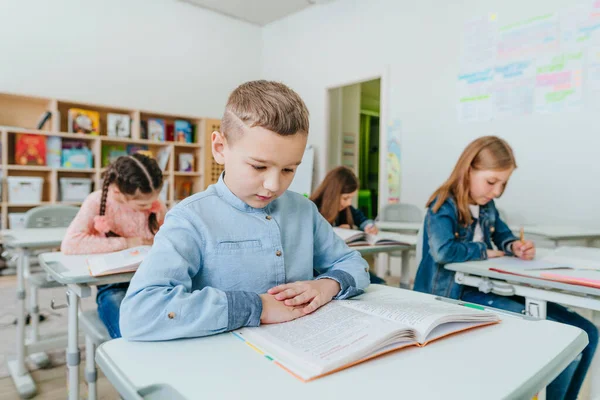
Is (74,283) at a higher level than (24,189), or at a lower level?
lower

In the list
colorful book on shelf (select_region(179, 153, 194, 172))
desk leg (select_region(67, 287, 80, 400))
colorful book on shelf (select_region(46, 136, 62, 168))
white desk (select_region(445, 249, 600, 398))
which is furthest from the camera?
colorful book on shelf (select_region(179, 153, 194, 172))

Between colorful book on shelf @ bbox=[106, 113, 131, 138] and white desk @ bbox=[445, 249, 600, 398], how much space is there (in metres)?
3.77

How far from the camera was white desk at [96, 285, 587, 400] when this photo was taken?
0.49m

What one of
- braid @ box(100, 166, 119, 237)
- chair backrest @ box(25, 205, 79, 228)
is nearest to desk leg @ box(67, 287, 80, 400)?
braid @ box(100, 166, 119, 237)

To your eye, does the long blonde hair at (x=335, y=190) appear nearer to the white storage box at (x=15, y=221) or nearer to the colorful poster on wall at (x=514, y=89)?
the colorful poster on wall at (x=514, y=89)

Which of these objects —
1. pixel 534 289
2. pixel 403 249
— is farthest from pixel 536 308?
pixel 403 249

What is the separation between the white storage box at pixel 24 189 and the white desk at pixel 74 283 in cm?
272

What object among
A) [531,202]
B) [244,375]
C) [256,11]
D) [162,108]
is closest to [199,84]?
[162,108]

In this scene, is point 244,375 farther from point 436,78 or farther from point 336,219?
point 436,78

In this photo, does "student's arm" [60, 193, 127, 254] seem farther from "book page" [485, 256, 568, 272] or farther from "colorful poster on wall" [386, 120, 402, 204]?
"colorful poster on wall" [386, 120, 402, 204]

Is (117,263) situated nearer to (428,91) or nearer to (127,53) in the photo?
(428,91)

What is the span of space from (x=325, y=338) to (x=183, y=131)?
14.8 feet

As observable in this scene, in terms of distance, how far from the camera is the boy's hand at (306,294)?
0.73 m

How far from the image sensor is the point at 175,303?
0.63 meters
